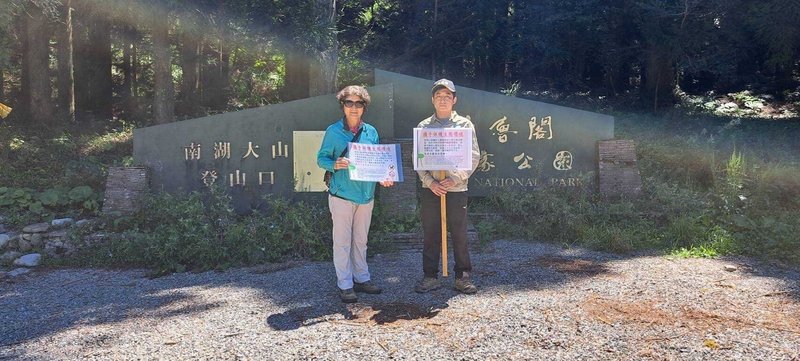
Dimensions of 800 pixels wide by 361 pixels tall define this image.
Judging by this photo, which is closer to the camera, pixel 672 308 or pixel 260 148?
pixel 672 308

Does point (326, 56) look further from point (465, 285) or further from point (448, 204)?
point (465, 285)

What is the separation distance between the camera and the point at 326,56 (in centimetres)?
1273

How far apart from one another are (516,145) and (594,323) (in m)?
4.57

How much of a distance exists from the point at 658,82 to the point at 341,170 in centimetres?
1432

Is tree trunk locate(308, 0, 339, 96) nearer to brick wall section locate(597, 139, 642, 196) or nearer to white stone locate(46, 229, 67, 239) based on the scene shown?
brick wall section locate(597, 139, 642, 196)

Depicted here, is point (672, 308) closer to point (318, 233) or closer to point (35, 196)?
point (318, 233)

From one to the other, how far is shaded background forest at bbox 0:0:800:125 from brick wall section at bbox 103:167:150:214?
415 centimetres

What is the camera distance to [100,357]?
422 cm

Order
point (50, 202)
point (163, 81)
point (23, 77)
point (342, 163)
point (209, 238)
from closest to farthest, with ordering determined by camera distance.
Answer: point (342, 163) < point (209, 238) < point (50, 202) < point (163, 81) < point (23, 77)

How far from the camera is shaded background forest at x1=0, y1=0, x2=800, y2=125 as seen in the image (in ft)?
41.2

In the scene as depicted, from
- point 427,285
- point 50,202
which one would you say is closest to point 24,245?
point 50,202

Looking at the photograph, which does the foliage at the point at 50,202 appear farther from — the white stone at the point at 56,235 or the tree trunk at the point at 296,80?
the tree trunk at the point at 296,80

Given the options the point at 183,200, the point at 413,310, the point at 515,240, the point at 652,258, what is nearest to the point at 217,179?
the point at 183,200

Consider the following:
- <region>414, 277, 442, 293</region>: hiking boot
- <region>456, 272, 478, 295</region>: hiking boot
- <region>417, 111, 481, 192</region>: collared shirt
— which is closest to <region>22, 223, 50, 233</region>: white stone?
<region>414, 277, 442, 293</region>: hiking boot
